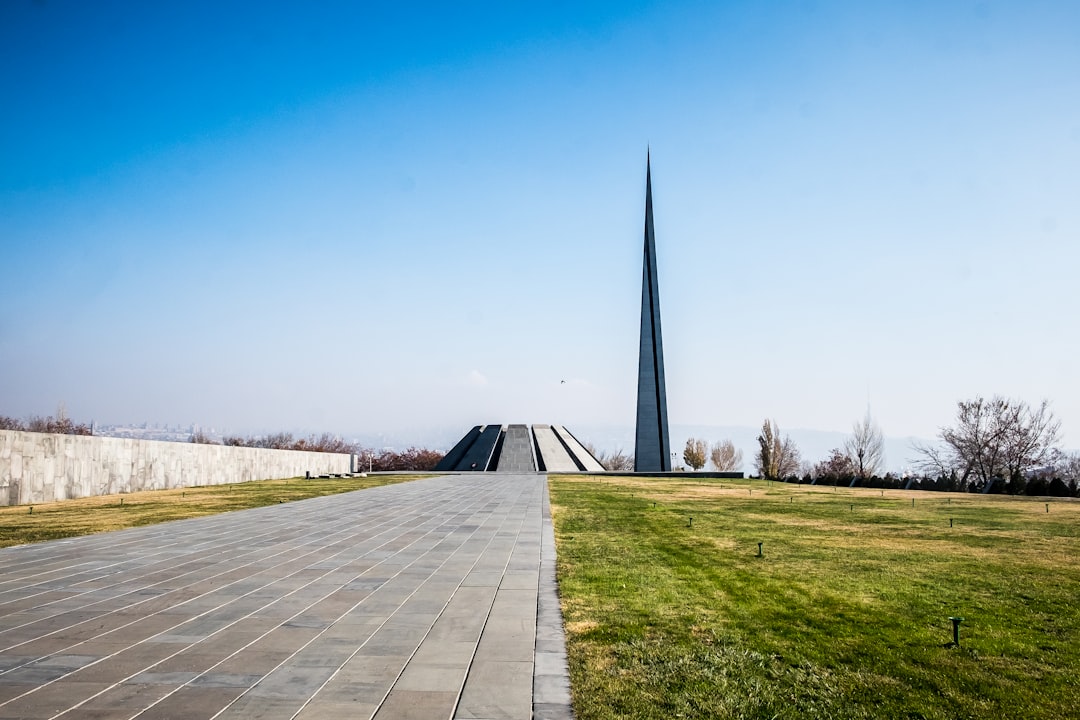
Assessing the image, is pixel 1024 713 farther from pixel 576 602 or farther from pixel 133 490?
pixel 133 490

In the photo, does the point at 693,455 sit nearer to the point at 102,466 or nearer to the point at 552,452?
the point at 552,452

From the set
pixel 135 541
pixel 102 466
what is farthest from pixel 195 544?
pixel 102 466

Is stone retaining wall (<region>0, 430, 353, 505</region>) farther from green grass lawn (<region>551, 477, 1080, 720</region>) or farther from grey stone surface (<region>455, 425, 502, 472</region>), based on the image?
green grass lawn (<region>551, 477, 1080, 720</region>)

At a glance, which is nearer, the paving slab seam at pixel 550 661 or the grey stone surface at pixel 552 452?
the paving slab seam at pixel 550 661

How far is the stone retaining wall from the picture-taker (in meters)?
17.3

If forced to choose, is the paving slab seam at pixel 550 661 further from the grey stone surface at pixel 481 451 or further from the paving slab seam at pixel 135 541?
the grey stone surface at pixel 481 451

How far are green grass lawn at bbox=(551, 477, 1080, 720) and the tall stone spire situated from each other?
1326 inches

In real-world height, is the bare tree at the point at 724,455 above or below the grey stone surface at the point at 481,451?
below

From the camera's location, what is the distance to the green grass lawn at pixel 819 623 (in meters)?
3.81

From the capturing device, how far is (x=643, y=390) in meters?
45.7

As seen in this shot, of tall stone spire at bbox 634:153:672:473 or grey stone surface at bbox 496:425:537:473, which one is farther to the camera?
tall stone spire at bbox 634:153:672:473

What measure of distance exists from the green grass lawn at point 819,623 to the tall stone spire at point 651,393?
33684mm

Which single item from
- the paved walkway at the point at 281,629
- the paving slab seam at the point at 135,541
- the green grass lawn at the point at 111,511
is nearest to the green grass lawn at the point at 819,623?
the paved walkway at the point at 281,629

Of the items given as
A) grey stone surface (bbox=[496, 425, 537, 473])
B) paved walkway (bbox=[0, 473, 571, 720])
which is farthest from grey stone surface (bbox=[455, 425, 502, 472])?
paved walkway (bbox=[0, 473, 571, 720])
